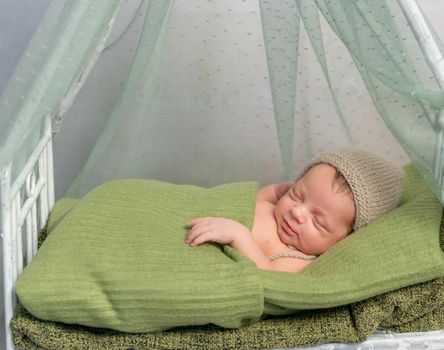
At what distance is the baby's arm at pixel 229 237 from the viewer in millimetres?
1533

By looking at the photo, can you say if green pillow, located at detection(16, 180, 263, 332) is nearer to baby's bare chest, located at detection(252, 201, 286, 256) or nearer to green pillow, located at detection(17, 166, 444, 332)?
green pillow, located at detection(17, 166, 444, 332)

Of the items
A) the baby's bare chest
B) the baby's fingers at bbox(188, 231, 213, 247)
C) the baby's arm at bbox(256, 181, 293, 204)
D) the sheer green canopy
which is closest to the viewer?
the sheer green canopy

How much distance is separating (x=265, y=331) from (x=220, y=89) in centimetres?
91

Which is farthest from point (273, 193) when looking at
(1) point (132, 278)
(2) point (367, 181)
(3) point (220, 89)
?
(1) point (132, 278)

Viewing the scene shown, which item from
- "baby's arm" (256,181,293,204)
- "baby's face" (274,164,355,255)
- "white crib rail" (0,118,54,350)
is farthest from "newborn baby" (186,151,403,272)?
"white crib rail" (0,118,54,350)

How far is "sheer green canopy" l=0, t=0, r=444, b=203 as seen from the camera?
4.29 feet

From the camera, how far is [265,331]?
4.60ft

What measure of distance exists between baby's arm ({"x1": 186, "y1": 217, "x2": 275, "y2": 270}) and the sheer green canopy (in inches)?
15.0

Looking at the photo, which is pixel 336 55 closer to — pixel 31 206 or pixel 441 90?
pixel 441 90

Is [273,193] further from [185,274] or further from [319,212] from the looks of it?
[185,274]

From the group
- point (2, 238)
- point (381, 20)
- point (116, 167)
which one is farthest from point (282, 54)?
point (2, 238)

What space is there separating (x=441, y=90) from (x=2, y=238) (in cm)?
86

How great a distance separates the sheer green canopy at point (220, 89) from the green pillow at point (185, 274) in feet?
0.53

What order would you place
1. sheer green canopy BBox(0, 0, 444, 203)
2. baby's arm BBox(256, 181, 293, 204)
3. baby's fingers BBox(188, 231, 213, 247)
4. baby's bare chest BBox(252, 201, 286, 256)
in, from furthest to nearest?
baby's arm BBox(256, 181, 293, 204) < baby's bare chest BBox(252, 201, 286, 256) < baby's fingers BBox(188, 231, 213, 247) < sheer green canopy BBox(0, 0, 444, 203)
